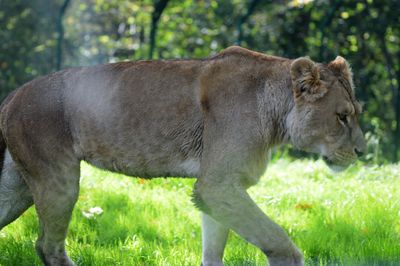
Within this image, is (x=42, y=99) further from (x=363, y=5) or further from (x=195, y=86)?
(x=363, y=5)

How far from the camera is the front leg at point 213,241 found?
5.29 meters

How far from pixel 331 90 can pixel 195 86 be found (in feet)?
3.01

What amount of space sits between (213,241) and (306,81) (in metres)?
1.30

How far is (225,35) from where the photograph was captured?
44.1 feet

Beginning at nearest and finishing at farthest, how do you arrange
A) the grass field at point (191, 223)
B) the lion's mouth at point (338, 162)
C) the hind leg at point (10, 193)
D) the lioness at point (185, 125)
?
the lioness at point (185, 125)
the lion's mouth at point (338, 162)
the grass field at point (191, 223)
the hind leg at point (10, 193)

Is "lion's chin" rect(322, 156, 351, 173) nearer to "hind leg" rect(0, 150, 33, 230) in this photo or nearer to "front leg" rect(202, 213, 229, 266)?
"front leg" rect(202, 213, 229, 266)

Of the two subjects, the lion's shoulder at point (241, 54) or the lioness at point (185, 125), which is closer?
the lioness at point (185, 125)

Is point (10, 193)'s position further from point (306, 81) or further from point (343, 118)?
point (343, 118)

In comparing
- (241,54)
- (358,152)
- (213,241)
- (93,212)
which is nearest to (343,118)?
(358,152)

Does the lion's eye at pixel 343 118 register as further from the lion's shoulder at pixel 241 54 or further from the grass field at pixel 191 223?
the grass field at pixel 191 223

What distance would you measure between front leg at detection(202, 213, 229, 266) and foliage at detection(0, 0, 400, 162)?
455cm

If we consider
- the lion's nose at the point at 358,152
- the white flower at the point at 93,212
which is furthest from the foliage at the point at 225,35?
the lion's nose at the point at 358,152

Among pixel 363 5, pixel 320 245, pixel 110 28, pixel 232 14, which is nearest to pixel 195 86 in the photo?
pixel 320 245

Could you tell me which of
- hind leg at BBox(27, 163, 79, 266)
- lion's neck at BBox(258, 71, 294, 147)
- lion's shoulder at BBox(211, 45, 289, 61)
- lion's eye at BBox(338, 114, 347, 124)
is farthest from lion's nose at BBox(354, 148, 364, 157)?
hind leg at BBox(27, 163, 79, 266)
